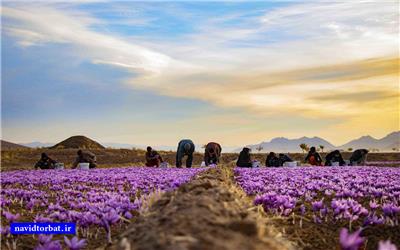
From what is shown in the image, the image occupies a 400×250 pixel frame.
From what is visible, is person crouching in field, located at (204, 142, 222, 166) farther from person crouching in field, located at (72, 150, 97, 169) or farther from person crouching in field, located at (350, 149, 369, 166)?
person crouching in field, located at (350, 149, 369, 166)

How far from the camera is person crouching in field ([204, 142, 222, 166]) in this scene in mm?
29188

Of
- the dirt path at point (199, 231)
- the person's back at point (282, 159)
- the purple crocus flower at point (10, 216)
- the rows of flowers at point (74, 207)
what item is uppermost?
the person's back at point (282, 159)

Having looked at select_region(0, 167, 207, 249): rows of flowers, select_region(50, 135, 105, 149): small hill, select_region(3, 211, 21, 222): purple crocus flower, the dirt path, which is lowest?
select_region(0, 167, 207, 249): rows of flowers

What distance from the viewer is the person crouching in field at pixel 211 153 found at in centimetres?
2919

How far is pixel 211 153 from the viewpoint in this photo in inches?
1152

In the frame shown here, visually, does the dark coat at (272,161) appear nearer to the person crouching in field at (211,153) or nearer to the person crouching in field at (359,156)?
the person crouching in field at (211,153)

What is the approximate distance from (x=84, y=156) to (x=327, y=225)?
21.8 metres

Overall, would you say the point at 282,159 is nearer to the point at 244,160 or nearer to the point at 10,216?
the point at 244,160

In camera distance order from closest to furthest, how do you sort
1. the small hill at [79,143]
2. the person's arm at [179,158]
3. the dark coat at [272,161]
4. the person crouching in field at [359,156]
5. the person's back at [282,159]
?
the person's arm at [179,158]
the dark coat at [272,161]
the person's back at [282,159]
the person crouching in field at [359,156]
the small hill at [79,143]

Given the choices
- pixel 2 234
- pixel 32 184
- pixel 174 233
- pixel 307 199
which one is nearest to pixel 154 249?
pixel 174 233

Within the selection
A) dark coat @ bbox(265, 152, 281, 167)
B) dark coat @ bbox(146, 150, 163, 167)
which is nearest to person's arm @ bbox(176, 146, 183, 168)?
dark coat @ bbox(146, 150, 163, 167)

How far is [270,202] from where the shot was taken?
23.3ft

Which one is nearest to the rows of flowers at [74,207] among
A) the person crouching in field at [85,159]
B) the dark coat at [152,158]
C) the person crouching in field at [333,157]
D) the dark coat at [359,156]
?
the person crouching in field at [85,159]

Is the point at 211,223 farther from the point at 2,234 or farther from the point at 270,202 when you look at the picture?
the point at 270,202
